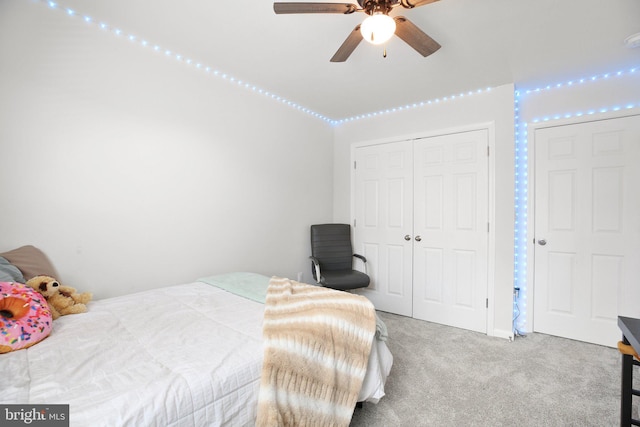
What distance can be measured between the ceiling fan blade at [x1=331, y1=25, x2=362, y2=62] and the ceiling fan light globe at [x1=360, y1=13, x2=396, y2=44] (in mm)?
128

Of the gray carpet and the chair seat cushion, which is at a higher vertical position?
the chair seat cushion

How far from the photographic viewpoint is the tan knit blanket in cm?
121

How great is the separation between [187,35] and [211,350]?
2.20 metres

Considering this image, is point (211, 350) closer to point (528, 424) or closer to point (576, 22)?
point (528, 424)

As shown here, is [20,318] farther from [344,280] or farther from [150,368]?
[344,280]

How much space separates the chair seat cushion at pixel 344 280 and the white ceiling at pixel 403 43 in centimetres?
208

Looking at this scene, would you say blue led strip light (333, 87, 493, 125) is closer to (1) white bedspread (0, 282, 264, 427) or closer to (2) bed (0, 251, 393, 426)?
(2) bed (0, 251, 393, 426)

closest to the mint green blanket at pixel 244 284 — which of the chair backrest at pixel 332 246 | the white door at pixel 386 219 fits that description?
the chair backrest at pixel 332 246

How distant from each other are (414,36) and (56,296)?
2.56 metres

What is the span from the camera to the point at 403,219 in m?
3.45

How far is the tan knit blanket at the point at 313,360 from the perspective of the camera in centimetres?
121

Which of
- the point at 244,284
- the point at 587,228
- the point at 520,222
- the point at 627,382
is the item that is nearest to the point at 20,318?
the point at 244,284

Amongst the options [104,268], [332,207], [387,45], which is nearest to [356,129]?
[332,207]

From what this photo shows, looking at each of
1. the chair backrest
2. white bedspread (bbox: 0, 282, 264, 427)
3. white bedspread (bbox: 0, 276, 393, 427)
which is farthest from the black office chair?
white bedspread (bbox: 0, 282, 264, 427)
